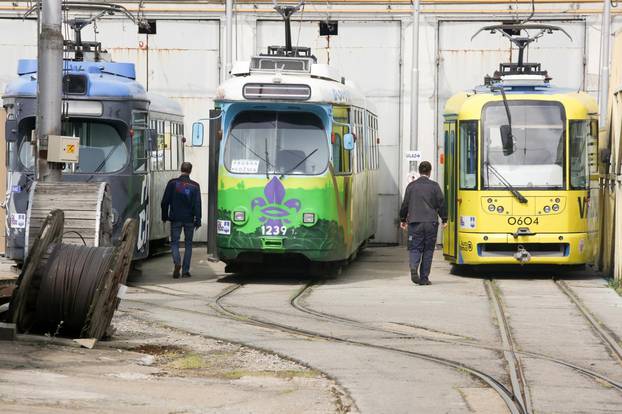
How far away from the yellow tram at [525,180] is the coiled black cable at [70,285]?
1029 centimetres

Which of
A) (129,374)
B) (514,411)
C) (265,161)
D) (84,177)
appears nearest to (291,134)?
(265,161)

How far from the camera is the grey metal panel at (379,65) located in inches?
1236

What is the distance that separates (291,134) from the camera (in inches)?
834

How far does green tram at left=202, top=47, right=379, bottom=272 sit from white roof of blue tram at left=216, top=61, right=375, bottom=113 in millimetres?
21

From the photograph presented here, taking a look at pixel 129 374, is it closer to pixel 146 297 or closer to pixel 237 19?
pixel 146 297

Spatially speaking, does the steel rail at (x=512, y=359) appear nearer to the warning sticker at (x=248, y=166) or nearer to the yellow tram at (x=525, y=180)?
the yellow tram at (x=525, y=180)

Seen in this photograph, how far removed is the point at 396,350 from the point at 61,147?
5.26 meters

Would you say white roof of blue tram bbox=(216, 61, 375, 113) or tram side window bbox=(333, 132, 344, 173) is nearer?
white roof of blue tram bbox=(216, 61, 375, 113)

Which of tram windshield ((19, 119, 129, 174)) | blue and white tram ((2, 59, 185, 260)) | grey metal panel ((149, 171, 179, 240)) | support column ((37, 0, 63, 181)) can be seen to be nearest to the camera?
support column ((37, 0, 63, 181))

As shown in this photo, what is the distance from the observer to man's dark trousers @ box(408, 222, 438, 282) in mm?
21016

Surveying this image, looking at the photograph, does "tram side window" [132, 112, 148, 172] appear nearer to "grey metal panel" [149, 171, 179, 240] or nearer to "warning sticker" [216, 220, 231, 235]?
"grey metal panel" [149, 171, 179, 240]

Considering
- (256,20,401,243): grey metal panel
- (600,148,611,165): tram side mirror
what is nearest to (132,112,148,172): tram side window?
(600,148,611,165): tram side mirror

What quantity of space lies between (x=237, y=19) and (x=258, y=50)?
0.82 meters

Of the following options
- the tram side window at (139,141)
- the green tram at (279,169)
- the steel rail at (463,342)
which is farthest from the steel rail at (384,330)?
the tram side window at (139,141)
